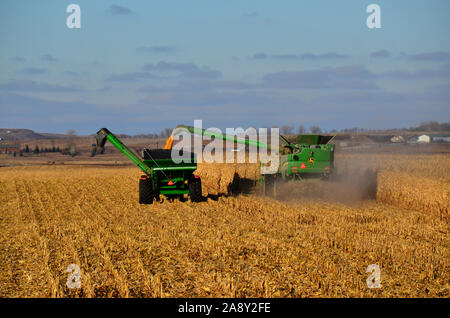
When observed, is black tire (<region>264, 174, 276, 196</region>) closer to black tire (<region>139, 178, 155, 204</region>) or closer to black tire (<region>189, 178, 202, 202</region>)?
black tire (<region>189, 178, 202, 202</region>)

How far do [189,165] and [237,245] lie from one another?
7786 millimetres

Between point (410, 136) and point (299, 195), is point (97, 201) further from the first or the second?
point (410, 136)

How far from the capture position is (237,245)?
34.2 ft

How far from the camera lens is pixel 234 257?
9.52m

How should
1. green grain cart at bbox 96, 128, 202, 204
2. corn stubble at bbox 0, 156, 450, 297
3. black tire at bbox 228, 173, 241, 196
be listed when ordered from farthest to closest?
black tire at bbox 228, 173, 241, 196, green grain cart at bbox 96, 128, 202, 204, corn stubble at bbox 0, 156, 450, 297

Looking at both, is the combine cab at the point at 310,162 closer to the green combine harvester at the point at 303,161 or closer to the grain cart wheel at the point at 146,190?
the green combine harvester at the point at 303,161

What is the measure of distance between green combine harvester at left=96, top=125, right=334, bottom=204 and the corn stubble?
673 millimetres

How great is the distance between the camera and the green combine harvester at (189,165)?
688 inches

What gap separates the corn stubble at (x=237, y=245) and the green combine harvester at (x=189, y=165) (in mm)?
673

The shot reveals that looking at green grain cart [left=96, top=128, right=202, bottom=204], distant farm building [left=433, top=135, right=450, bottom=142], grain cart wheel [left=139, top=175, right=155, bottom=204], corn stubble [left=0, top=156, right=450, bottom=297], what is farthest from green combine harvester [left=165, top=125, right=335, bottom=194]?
distant farm building [left=433, top=135, right=450, bottom=142]

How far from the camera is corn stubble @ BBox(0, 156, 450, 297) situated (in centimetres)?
770

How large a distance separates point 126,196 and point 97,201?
1741mm

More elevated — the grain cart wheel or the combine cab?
the combine cab

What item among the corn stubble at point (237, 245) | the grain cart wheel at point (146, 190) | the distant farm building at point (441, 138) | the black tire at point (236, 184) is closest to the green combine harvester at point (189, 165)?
the grain cart wheel at point (146, 190)
